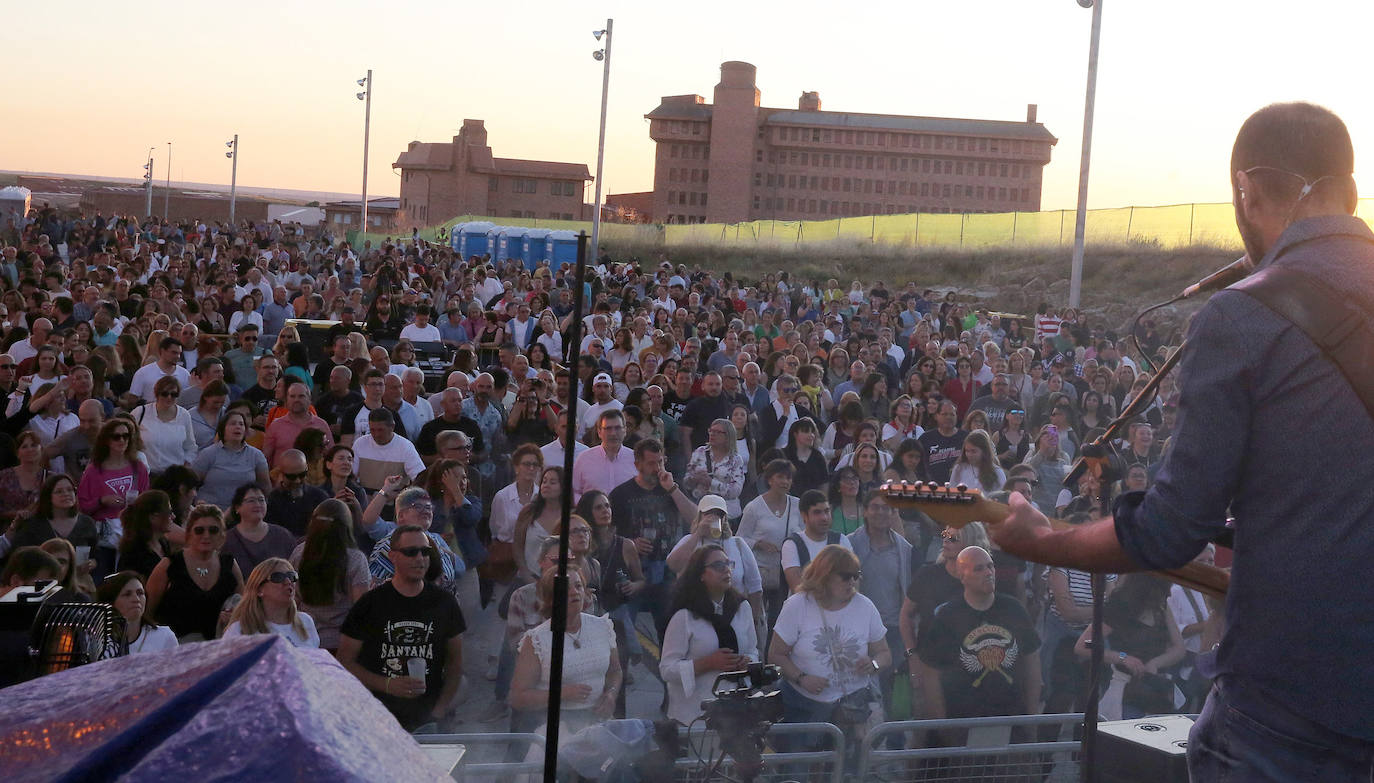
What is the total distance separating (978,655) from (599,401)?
4.81m

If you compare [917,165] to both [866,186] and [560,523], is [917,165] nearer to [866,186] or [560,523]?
[866,186]

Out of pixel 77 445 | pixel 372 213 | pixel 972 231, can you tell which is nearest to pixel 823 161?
pixel 372 213

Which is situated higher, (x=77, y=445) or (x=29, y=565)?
(x=77, y=445)

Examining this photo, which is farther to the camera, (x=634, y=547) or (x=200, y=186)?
(x=200, y=186)

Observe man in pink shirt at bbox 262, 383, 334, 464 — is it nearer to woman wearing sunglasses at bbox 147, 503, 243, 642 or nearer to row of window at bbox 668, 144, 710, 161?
woman wearing sunglasses at bbox 147, 503, 243, 642

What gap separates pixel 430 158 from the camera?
357 ft

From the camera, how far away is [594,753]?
5.19 meters

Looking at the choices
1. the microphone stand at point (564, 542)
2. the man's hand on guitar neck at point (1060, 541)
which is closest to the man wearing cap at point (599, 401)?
the microphone stand at point (564, 542)

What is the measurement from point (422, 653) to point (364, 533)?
1661mm

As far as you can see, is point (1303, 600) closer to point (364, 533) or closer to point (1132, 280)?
point (364, 533)

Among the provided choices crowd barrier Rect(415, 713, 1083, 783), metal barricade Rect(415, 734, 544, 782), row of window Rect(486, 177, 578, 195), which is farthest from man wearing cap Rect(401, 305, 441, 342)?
row of window Rect(486, 177, 578, 195)

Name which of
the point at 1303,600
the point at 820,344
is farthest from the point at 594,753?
the point at 820,344

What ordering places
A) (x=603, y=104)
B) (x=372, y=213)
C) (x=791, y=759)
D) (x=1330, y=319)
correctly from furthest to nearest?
(x=372, y=213)
(x=603, y=104)
(x=791, y=759)
(x=1330, y=319)

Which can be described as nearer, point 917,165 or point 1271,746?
point 1271,746
